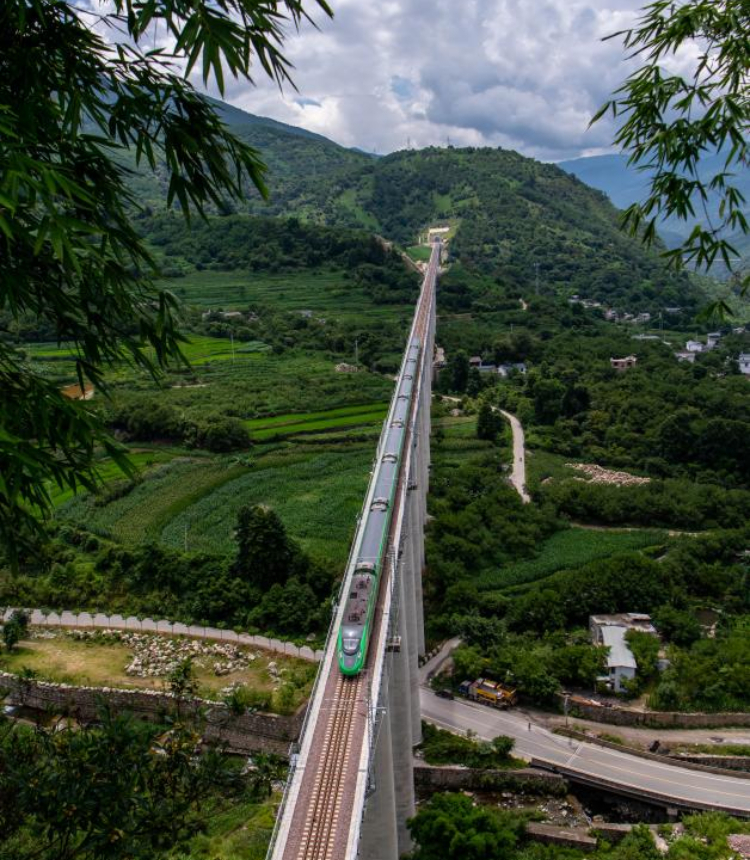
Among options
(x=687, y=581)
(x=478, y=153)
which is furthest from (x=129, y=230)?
(x=478, y=153)

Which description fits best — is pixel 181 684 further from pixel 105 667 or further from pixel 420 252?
pixel 420 252

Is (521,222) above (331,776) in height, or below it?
above

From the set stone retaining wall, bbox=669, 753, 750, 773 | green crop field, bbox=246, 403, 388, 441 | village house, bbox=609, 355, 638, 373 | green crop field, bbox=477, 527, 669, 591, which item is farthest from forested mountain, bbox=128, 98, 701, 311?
stone retaining wall, bbox=669, 753, 750, 773

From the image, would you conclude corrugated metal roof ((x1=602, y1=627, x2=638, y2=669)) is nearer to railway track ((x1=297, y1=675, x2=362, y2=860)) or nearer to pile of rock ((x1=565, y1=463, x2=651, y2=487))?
railway track ((x1=297, y1=675, x2=362, y2=860))

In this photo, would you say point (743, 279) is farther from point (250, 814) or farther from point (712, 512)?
point (712, 512)

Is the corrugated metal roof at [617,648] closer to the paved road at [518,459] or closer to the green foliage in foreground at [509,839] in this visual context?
the green foliage in foreground at [509,839]

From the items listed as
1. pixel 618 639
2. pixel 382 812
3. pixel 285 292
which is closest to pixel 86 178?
pixel 382 812
